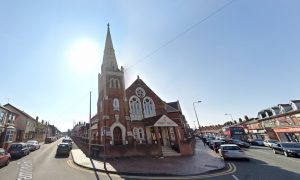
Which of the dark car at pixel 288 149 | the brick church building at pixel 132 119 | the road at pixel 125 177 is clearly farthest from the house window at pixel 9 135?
the dark car at pixel 288 149

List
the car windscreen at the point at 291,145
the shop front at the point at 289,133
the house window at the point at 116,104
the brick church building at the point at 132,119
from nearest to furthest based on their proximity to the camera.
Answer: the car windscreen at the point at 291,145 < the brick church building at the point at 132,119 < the house window at the point at 116,104 < the shop front at the point at 289,133

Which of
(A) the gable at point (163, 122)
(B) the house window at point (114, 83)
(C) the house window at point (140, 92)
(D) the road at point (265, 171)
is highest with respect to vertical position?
(B) the house window at point (114, 83)

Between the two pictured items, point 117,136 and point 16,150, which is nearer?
point 16,150

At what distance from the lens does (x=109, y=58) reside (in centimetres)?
2677

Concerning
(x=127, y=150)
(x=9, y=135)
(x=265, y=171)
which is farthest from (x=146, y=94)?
(x=9, y=135)

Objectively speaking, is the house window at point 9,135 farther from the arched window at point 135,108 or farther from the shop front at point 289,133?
the shop front at point 289,133

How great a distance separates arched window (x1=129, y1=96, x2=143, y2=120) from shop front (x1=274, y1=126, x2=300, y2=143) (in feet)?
117

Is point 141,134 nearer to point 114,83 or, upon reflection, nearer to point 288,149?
point 114,83

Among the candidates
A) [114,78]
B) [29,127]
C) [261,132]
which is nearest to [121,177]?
[114,78]

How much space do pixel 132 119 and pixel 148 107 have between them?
4015 mm

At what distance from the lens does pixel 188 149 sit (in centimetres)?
2042

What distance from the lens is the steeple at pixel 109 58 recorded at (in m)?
26.1

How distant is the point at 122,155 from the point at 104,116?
622cm

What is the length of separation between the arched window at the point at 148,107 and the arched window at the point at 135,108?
984 millimetres
